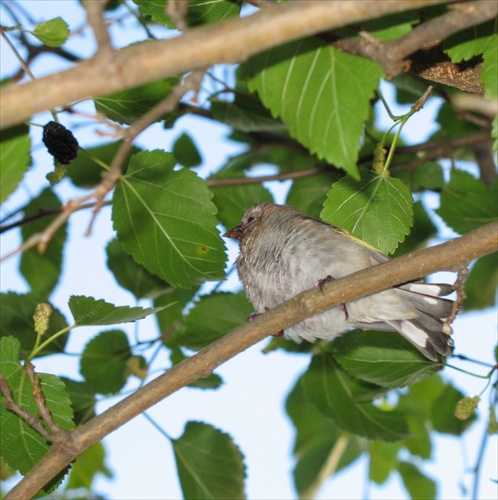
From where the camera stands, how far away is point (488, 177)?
532 cm

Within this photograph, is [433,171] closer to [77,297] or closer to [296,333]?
[296,333]

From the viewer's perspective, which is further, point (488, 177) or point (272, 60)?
point (488, 177)

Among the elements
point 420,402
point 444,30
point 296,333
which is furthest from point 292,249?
point 420,402

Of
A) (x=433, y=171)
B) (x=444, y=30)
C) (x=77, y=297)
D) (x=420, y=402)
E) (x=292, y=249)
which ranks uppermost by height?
(x=433, y=171)

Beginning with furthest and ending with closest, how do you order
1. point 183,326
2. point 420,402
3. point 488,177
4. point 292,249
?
point 420,402 < point 488,177 < point 183,326 < point 292,249

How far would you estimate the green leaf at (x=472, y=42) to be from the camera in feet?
7.85

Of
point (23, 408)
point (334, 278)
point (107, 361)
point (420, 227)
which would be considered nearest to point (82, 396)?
point (107, 361)

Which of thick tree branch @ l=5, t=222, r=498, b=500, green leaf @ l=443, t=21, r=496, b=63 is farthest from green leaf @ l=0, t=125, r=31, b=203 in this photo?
green leaf @ l=443, t=21, r=496, b=63

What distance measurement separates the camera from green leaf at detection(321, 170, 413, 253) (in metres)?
2.92

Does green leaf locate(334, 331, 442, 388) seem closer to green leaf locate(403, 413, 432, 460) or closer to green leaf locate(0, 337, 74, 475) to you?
green leaf locate(0, 337, 74, 475)

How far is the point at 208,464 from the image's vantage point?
13.1 feet

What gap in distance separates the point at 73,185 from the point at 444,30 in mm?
3595

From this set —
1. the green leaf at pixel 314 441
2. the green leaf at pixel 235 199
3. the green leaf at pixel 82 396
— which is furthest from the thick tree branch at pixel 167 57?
the green leaf at pixel 314 441

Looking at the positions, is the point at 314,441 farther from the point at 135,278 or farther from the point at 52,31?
the point at 52,31
